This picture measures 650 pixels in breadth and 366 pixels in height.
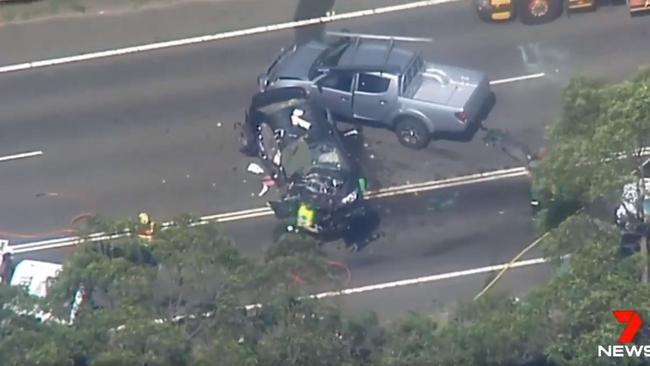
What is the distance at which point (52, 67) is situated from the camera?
3675 cm

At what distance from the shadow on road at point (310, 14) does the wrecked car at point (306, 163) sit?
110 inches

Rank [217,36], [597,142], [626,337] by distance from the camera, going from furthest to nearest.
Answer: [217,36] < [597,142] < [626,337]

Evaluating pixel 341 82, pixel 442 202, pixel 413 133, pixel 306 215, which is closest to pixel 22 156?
pixel 306 215

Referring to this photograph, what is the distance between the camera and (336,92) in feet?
113

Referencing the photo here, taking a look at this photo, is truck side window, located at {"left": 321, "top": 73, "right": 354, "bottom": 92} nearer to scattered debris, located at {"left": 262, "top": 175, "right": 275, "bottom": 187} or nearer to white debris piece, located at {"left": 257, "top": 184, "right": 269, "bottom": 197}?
scattered debris, located at {"left": 262, "top": 175, "right": 275, "bottom": 187}

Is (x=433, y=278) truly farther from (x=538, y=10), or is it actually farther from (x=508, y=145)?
(x=538, y=10)

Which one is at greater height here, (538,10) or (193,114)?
(538,10)

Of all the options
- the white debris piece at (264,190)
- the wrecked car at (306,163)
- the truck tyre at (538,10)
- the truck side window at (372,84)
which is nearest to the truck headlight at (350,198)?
the wrecked car at (306,163)

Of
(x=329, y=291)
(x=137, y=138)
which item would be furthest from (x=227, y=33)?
(x=329, y=291)

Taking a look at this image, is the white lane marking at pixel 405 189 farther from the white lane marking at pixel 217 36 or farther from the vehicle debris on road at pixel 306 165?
the white lane marking at pixel 217 36

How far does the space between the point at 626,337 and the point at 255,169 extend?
12.0 m

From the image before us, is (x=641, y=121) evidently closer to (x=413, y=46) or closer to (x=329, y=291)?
(x=329, y=291)

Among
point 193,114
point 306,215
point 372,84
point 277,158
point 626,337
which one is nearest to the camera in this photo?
point 626,337

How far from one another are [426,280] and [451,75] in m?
5.48
